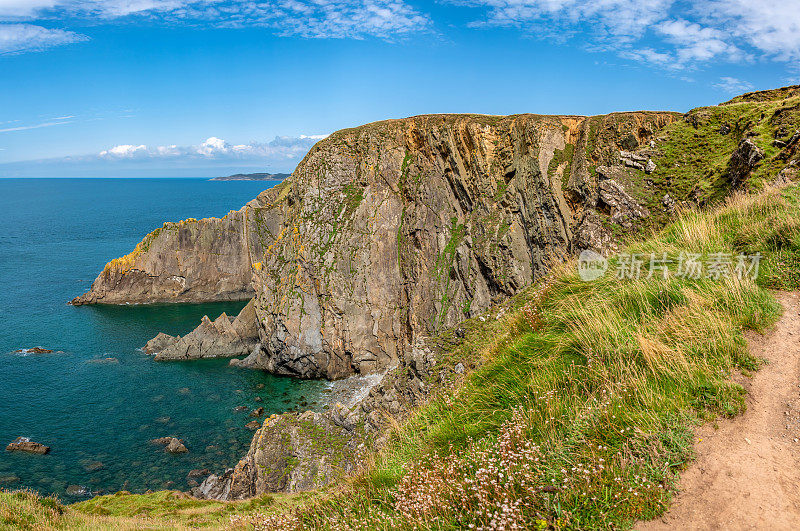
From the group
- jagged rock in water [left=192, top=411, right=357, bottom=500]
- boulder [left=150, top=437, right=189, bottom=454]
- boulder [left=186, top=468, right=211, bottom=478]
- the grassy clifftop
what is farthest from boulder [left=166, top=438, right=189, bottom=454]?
the grassy clifftop

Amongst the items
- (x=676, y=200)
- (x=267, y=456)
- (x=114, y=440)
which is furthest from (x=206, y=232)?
(x=676, y=200)

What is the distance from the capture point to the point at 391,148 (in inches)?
2263

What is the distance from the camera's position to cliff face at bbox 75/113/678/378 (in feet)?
152

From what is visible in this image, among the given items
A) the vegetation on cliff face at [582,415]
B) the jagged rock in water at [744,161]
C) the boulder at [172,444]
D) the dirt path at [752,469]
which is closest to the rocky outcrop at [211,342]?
the boulder at [172,444]

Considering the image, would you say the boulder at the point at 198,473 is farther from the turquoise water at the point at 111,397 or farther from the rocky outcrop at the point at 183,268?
the rocky outcrop at the point at 183,268

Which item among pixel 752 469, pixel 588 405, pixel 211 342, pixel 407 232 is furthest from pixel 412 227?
pixel 752 469

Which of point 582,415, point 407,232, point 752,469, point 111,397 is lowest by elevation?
point 111,397

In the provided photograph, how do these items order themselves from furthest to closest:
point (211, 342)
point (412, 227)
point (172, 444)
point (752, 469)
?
point (211, 342) → point (412, 227) → point (172, 444) → point (752, 469)

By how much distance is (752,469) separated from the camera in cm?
420

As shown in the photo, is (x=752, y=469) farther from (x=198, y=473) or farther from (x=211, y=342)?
(x=211, y=342)

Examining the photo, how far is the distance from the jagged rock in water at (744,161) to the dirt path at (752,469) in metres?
17.0

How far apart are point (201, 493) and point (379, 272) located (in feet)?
103

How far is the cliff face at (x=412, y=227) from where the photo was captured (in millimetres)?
46188

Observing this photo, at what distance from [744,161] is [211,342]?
56.9 m
